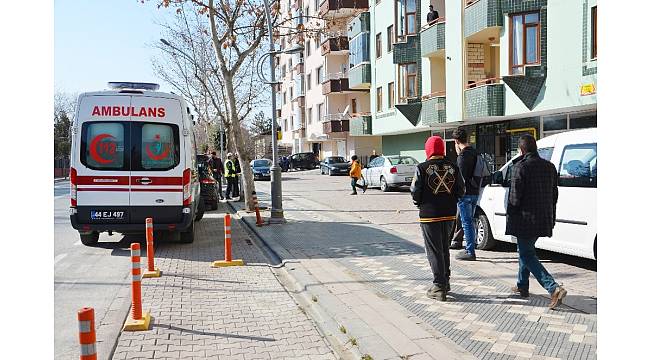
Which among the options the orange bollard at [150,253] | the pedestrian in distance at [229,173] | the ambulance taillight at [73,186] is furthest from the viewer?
the pedestrian in distance at [229,173]

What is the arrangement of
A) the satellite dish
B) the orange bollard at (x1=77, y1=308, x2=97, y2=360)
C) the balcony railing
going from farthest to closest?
the satellite dish < the balcony railing < the orange bollard at (x1=77, y1=308, x2=97, y2=360)

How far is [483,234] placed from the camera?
9.36 meters

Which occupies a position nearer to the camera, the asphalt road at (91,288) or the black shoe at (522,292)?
the asphalt road at (91,288)

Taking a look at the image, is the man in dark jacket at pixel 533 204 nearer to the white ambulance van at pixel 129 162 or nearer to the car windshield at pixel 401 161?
the white ambulance van at pixel 129 162

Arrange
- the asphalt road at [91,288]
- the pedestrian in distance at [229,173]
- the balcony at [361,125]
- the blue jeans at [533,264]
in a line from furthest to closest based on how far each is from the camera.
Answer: the balcony at [361,125], the pedestrian in distance at [229,173], the blue jeans at [533,264], the asphalt road at [91,288]

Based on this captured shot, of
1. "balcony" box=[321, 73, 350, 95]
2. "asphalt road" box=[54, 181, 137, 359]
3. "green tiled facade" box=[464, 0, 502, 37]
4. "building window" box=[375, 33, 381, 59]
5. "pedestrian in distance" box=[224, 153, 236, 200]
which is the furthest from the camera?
"balcony" box=[321, 73, 350, 95]

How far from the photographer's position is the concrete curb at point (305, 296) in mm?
5047

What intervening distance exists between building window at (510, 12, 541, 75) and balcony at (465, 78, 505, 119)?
0.89m

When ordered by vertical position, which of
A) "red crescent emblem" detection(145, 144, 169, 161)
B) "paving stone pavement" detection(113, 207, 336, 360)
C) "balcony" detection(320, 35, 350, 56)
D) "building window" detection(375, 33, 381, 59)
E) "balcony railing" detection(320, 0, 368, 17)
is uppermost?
"balcony railing" detection(320, 0, 368, 17)

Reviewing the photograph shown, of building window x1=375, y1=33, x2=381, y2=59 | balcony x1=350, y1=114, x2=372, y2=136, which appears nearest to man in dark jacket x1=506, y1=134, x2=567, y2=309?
building window x1=375, y1=33, x2=381, y2=59

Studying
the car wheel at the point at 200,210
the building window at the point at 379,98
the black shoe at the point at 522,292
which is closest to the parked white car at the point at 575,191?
the black shoe at the point at 522,292

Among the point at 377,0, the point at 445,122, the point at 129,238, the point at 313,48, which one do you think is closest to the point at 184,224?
the point at 129,238

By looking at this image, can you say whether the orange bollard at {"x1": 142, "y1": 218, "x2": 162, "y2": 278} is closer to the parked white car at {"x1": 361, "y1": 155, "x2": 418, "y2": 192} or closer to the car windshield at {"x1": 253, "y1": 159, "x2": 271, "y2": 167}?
the parked white car at {"x1": 361, "y1": 155, "x2": 418, "y2": 192}

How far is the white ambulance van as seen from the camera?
32.6ft
